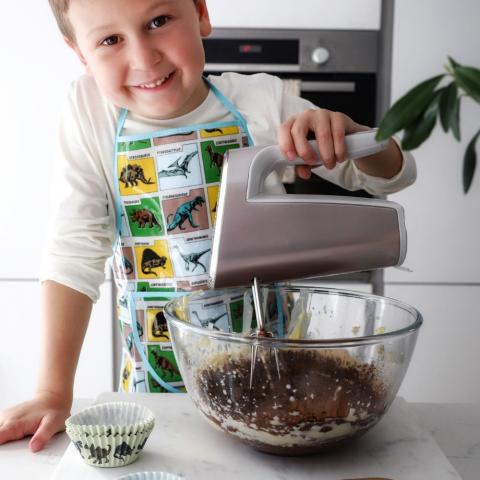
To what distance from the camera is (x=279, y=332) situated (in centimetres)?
79

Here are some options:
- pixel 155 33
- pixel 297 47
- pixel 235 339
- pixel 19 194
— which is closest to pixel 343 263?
pixel 235 339

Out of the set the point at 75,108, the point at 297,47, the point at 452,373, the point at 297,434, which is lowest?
the point at 452,373

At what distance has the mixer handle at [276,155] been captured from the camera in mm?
651

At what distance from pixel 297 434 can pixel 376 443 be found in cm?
11

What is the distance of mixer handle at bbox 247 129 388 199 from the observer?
0.65m

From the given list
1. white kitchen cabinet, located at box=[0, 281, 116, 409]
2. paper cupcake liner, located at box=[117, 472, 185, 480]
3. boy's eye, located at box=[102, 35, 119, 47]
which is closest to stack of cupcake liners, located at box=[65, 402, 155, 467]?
paper cupcake liner, located at box=[117, 472, 185, 480]

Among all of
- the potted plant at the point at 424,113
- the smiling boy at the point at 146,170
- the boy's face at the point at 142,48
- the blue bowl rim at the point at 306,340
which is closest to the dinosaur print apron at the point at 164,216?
the smiling boy at the point at 146,170

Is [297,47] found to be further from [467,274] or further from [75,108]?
[75,108]

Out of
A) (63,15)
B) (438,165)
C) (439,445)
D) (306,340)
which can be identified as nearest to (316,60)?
(438,165)

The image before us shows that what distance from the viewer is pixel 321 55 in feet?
6.04

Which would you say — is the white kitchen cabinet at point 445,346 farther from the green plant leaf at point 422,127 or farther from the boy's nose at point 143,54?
the green plant leaf at point 422,127

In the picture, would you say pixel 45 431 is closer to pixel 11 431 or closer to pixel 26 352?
pixel 11 431

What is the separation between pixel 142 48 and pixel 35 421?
48 cm

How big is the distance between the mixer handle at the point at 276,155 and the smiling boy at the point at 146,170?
237 millimetres
